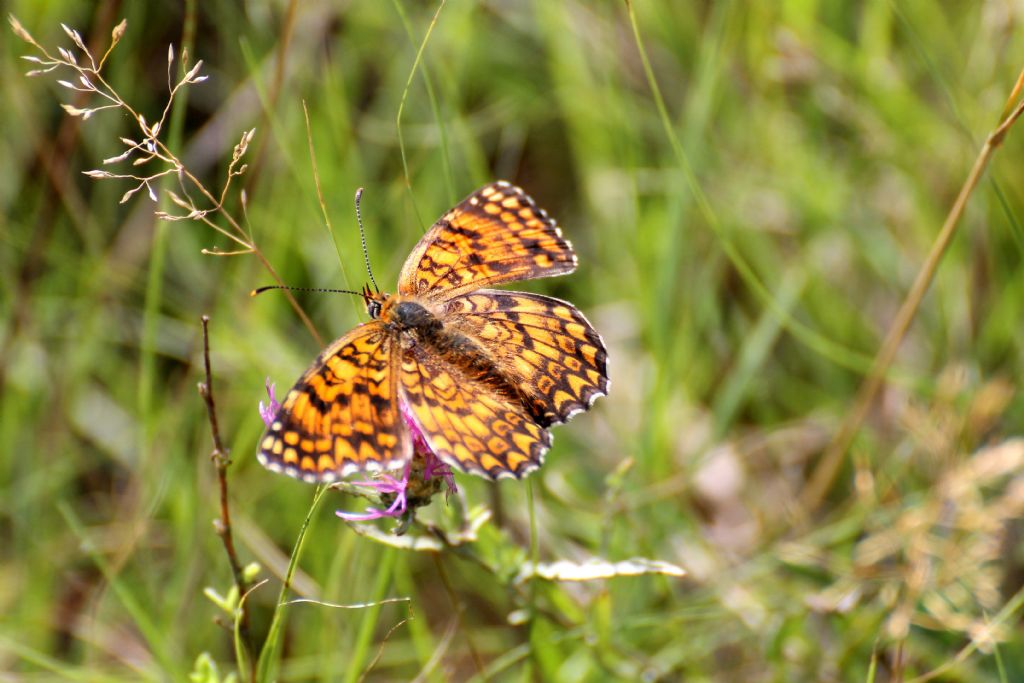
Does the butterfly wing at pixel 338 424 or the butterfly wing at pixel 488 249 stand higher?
the butterfly wing at pixel 488 249

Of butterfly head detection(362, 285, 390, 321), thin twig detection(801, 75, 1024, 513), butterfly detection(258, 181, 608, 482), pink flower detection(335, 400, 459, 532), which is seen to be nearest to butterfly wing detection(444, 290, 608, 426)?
butterfly detection(258, 181, 608, 482)

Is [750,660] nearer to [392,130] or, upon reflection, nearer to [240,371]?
[240,371]

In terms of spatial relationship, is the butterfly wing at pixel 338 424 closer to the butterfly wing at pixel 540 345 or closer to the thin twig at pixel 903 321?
the butterfly wing at pixel 540 345

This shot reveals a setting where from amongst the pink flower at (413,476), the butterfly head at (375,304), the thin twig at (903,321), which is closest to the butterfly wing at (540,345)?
the butterfly head at (375,304)

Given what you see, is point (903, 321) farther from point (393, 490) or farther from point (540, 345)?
point (393, 490)

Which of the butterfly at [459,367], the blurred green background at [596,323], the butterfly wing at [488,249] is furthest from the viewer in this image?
the blurred green background at [596,323]

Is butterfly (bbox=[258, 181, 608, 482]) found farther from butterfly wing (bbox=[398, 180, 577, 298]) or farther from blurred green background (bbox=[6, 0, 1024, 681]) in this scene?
blurred green background (bbox=[6, 0, 1024, 681])

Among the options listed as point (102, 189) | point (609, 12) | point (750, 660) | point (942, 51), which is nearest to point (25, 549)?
point (102, 189)

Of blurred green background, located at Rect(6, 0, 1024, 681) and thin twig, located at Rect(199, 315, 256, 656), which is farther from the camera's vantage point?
blurred green background, located at Rect(6, 0, 1024, 681)
